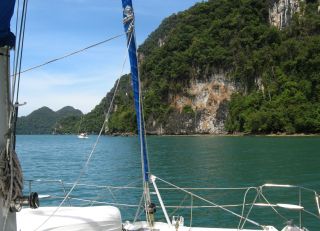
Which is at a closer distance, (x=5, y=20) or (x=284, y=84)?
(x=5, y=20)

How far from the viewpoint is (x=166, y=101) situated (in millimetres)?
130375

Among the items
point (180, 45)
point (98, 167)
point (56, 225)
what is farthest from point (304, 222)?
point (180, 45)

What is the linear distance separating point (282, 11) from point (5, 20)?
401 feet

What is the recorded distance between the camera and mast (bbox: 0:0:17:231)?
12.8 feet

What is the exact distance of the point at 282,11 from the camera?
388ft

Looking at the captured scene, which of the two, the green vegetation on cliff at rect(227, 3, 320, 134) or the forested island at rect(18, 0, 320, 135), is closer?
the green vegetation on cliff at rect(227, 3, 320, 134)

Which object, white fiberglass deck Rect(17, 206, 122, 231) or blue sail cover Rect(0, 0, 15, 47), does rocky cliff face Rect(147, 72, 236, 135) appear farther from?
blue sail cover Rect(0, 0, 15, 47)

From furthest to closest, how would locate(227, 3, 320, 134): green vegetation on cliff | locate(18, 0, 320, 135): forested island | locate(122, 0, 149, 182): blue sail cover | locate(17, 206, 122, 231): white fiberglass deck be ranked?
locate(18, 0, 320, 135): forested island, locate(227, 3, 320, 134): green vegetation on cliff, locate(122, 0, 149, 182): blue sail cover, locate(17, 206, 122, 231): white fiberglass deck

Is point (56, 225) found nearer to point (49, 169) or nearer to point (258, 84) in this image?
point (49, 169)

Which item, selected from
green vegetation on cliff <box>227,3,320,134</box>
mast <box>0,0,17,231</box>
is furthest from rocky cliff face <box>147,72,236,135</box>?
mast <box>0,0,17,231</box>

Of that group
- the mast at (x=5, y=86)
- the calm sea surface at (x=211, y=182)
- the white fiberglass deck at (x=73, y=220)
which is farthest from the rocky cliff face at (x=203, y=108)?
the mast at (x=5, y=86)

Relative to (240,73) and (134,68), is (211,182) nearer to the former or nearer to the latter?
(134,68)

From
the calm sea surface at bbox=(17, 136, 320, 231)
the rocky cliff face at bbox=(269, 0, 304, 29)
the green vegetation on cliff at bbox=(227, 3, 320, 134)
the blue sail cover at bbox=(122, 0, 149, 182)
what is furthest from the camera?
the rocky cliff face at bbox=(269, 0, 304, 29)

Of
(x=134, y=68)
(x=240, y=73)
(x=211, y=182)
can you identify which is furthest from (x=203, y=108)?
(x=134, y=68)
